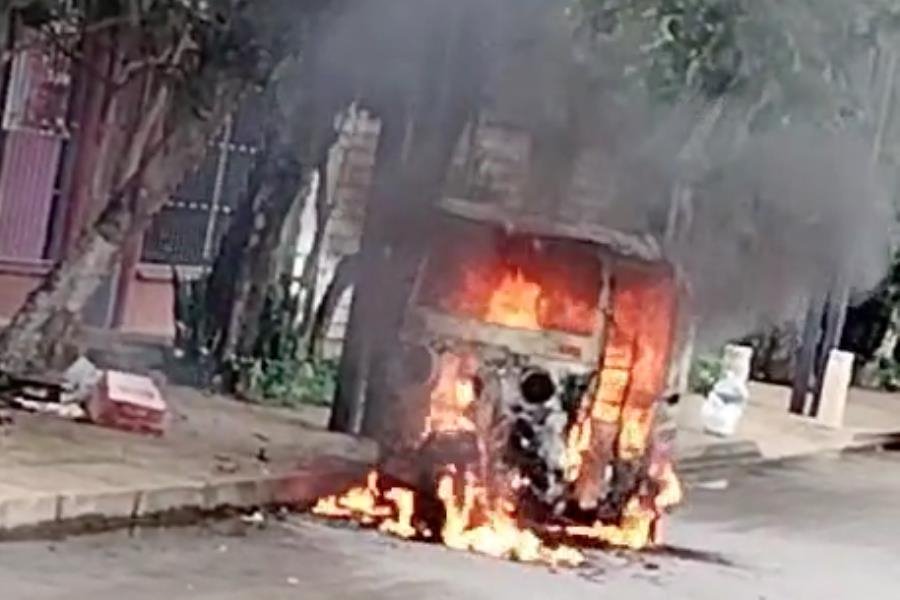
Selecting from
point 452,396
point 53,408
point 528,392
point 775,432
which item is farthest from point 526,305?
point 775,432

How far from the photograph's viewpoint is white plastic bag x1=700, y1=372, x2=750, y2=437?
1736cm

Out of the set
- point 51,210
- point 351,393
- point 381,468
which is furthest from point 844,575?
point 51,210

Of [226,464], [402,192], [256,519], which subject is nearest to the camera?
[256,519]

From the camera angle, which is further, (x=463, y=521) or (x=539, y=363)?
(x=539, y=363)

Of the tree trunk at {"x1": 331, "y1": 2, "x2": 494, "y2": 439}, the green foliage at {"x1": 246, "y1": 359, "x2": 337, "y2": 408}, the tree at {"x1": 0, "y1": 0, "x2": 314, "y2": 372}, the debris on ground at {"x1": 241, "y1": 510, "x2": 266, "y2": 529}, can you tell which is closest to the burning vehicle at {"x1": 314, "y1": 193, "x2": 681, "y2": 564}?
the debris on ground at {"x1": 241, "y1": 510, "x2": 266, "y2": 529}

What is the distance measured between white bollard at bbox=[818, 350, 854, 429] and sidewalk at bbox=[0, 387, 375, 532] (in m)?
7.59

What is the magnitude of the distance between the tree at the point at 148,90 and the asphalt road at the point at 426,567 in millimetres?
2801

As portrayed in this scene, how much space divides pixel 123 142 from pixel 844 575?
5.28 meters

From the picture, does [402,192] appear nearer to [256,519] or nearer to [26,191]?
[256,519]

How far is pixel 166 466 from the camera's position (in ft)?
36.7

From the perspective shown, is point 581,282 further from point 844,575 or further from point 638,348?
point 844,575

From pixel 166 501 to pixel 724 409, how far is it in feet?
25.2

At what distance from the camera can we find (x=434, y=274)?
38.1 ft

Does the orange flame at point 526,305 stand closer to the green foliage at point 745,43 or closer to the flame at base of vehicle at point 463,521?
the flame at base of vehicle at point 463,521
